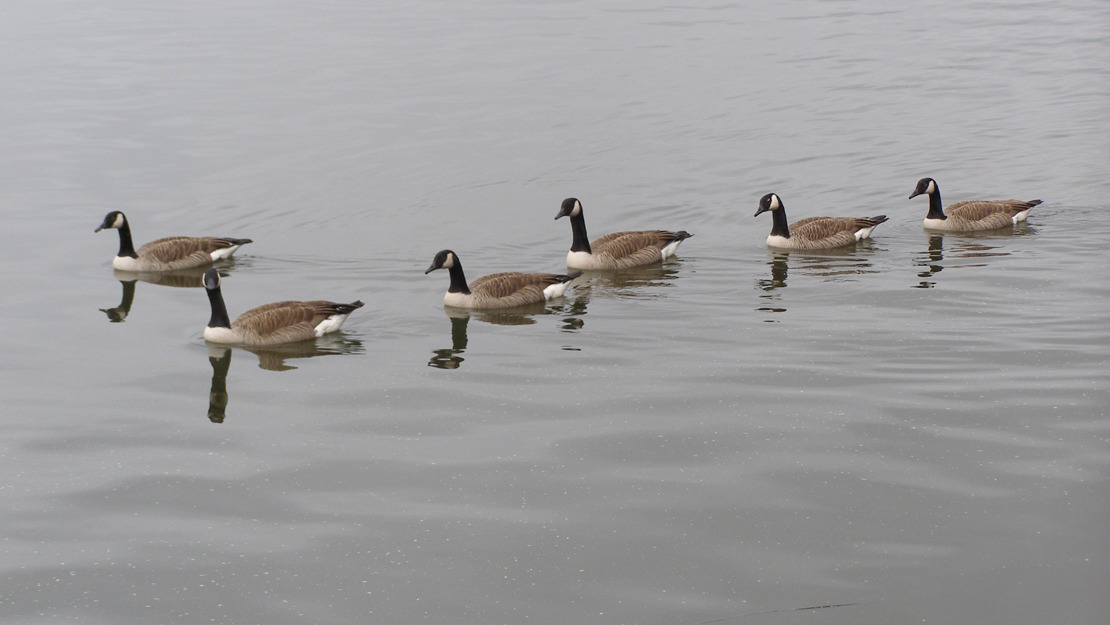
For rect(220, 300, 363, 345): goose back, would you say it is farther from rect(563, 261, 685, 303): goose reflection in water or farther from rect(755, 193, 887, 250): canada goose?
rect(755, 193, 887, 250): canada goose

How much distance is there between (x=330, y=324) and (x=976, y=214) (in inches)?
471

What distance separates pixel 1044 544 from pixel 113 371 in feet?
38.6

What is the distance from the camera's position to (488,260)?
22219 millimetres

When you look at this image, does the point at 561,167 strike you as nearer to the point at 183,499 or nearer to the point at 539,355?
the point at 539,355

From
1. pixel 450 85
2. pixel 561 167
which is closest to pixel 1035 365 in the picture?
pixel 561 167

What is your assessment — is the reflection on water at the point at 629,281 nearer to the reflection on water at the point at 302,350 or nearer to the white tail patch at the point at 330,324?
the white tail patch at the point at 330,324

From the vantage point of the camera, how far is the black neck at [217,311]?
1720cm

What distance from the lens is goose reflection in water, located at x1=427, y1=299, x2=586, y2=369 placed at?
1785 cm

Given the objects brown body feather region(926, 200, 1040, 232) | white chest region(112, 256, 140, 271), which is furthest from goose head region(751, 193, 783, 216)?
white chest region(112, 256, 140, 271)

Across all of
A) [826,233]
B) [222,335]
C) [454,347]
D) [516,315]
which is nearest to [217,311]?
[222,335]

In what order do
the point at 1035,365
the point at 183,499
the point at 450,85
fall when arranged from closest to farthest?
the point at 183,499
the point at 1035,365
the point at 450,85

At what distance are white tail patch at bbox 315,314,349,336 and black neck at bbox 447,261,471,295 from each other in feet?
5.98

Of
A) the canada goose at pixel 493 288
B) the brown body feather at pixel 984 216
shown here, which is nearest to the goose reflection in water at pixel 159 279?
the canada goose at pixel 493 288

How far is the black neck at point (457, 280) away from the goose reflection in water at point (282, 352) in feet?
6.52
